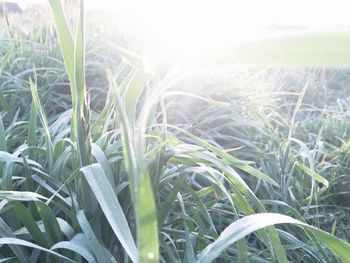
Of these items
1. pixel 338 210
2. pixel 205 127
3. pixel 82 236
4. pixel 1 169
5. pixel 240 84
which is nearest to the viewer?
pixel 82 236

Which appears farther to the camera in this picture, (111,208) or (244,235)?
(111,208)

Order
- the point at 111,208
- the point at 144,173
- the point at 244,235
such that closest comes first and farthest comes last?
the point at 144,173
the point at 244,235
the point at 111,208

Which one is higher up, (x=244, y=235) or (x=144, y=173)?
(x=144, y=173)

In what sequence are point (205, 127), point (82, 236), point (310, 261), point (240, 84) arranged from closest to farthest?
point (82, 236) < point (310, 261) < point (205, 127) < point (240, 84)

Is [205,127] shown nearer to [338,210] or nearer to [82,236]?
[338,210]

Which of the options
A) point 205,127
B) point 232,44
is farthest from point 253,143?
point 232,44

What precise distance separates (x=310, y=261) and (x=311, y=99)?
146cm

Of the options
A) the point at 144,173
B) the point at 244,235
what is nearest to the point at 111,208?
the point at 244,235

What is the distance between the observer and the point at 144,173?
0.79ft

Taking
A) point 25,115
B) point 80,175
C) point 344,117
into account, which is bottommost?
point 344,117

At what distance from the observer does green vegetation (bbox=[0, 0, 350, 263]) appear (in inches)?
21.9

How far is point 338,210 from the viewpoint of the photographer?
1.47m

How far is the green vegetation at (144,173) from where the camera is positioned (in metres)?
0.56

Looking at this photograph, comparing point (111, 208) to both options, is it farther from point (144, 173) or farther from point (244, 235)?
point (144, 173)
